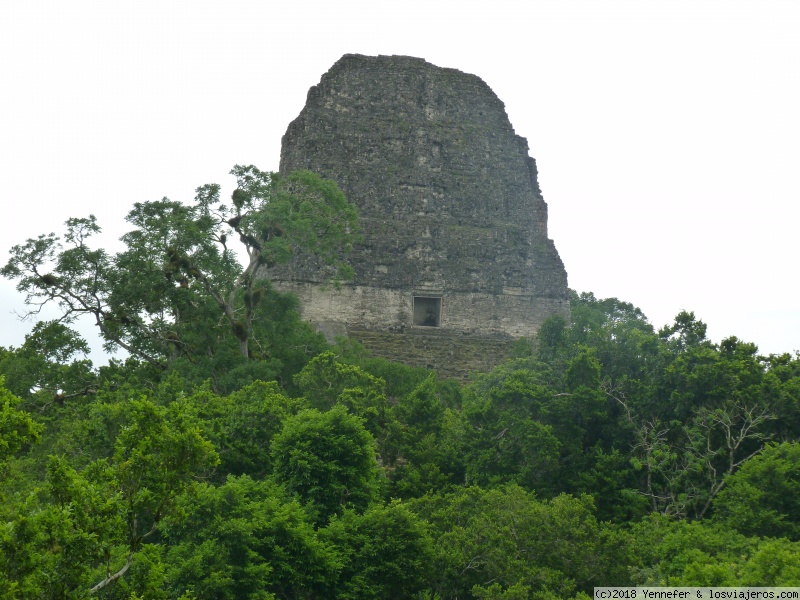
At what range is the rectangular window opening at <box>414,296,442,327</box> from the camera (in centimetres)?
2702

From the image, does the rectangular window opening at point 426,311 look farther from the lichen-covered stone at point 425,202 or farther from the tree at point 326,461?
the tree at point 326,461

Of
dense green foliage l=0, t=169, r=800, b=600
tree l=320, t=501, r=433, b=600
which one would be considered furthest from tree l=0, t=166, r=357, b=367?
tree l=320, t=501, r=433, b=600

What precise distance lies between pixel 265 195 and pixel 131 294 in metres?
3.22

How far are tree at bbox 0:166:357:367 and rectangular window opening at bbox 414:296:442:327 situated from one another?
443 centimetres

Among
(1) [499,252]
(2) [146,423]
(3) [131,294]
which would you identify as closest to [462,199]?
(1) [499,252]

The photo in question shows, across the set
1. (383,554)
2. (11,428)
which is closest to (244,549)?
(383,554)

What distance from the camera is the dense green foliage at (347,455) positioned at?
11.5 metres

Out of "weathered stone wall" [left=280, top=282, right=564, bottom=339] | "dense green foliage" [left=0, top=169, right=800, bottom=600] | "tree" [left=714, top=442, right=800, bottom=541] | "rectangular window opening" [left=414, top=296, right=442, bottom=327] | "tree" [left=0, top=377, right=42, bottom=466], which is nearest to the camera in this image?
"tree" [left=0, top=377, right=42, bottom=466]

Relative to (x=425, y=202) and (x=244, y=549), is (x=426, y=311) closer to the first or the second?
(x=425, y=202)

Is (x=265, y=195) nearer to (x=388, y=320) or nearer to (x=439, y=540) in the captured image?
(x=388, y=320)

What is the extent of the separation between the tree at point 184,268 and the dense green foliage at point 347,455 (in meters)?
0.05

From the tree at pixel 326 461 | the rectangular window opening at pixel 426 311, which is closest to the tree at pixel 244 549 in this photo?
the tree at pixel 326 461

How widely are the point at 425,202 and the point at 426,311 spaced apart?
8.44 ft

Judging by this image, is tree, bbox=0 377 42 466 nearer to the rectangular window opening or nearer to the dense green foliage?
the dense green foliage
